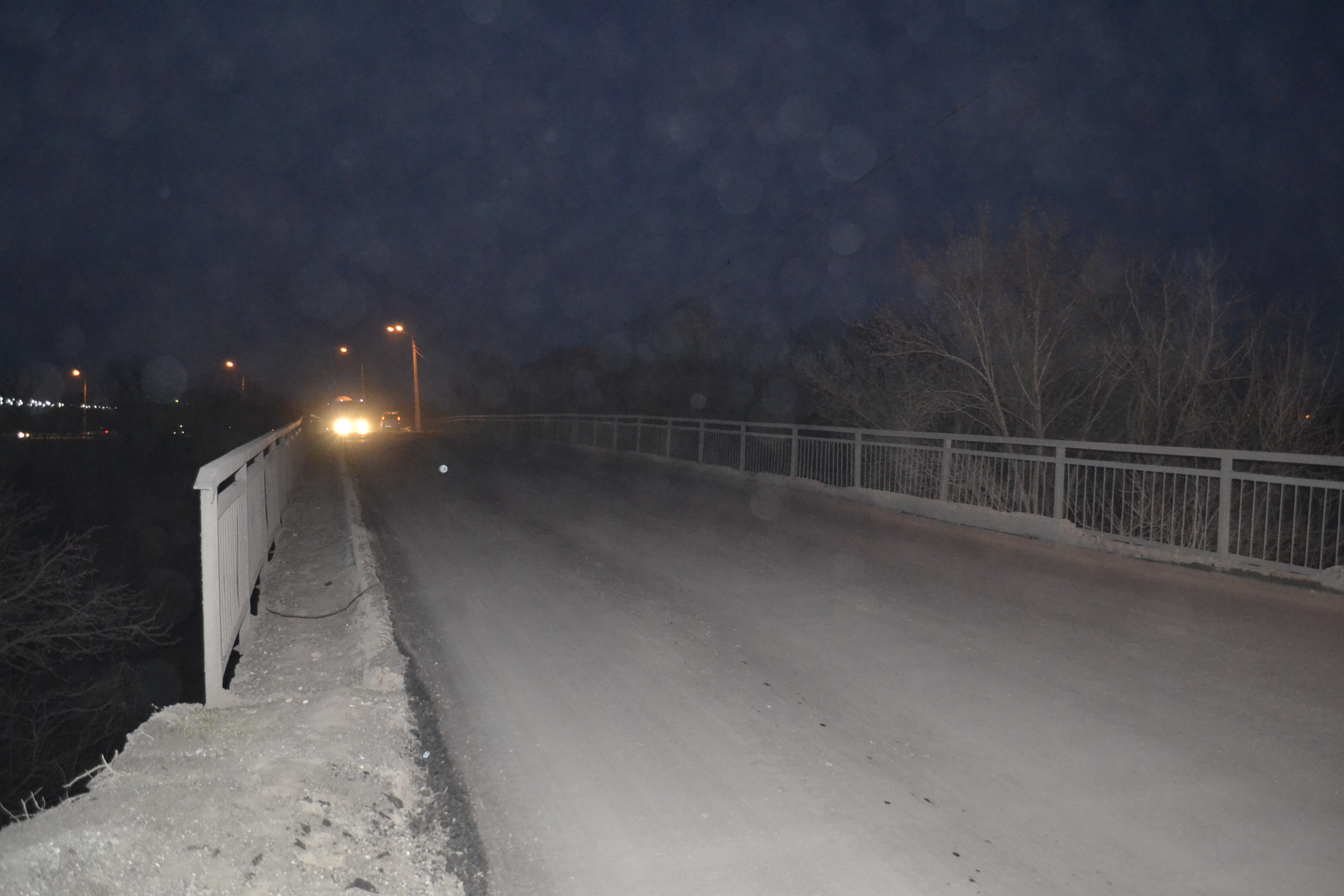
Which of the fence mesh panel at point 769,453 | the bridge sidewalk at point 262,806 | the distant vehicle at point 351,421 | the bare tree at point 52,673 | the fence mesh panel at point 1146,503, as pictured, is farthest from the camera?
the distant vehicle at point 351,421

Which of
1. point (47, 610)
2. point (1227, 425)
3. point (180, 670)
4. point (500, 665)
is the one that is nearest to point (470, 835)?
point (500, 665)

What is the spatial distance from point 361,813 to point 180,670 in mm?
19554

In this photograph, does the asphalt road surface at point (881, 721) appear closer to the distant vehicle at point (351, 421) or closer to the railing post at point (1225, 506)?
the railing post at point (1225, 506)

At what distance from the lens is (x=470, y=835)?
363cm

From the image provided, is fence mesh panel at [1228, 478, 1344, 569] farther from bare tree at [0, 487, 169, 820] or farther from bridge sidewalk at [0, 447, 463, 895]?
bare tree at [0, 487, 169, 820]

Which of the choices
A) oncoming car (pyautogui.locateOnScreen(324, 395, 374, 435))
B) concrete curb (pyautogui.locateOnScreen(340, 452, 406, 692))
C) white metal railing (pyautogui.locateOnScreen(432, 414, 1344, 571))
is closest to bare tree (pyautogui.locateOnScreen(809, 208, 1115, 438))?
white metal railing (pyautogui.locateOnScreen(432, 414, 1344, 571))

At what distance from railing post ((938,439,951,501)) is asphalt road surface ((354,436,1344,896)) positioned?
385cm

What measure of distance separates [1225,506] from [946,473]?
4600 mm

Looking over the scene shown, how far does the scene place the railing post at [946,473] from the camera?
539 inches

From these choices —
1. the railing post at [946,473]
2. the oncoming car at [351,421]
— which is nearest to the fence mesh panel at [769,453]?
the railing post at [946,473]

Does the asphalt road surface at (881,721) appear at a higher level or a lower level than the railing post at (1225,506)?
lower

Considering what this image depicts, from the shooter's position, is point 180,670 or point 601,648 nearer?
point 601,648

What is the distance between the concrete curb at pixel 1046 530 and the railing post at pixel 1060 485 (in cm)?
34

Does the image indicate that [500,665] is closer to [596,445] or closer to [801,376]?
[801,376]
